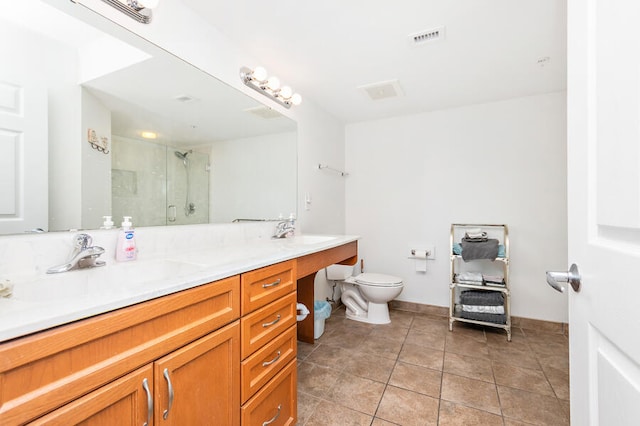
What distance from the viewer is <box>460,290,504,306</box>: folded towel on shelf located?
2.42 meters

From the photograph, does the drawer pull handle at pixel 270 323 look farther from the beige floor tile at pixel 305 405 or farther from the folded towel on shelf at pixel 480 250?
the folded towel on shelf at pixel 480 250

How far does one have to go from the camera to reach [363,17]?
1.56 m

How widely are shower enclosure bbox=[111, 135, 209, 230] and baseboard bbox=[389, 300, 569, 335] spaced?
7.57ft

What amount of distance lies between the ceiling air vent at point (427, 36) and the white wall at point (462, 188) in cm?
128

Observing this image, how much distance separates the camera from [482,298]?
2459 mm

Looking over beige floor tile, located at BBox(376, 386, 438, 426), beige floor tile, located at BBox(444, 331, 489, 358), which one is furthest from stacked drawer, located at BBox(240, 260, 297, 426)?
beige floor tile, located at BBox(444, 331, 489, 358)

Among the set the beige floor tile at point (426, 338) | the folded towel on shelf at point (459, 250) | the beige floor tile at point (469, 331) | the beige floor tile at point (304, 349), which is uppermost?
the folded towel on shelf at point (459, 250)

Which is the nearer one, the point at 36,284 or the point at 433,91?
the point at 36,284

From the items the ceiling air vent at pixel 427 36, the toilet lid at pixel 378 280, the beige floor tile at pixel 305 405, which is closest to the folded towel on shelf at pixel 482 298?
the toilet lid at pixel 378 280

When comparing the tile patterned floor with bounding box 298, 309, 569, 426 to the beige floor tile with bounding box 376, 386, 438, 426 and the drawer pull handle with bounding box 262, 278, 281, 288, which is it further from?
the drawer pull handle with bounding box 262, 278, 281, 288

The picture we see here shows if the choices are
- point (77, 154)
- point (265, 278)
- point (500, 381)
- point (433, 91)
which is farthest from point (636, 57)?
point (433, 91)

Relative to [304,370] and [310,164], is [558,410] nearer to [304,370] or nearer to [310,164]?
[304,370]

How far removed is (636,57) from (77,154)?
160cm

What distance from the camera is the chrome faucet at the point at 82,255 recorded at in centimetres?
99
